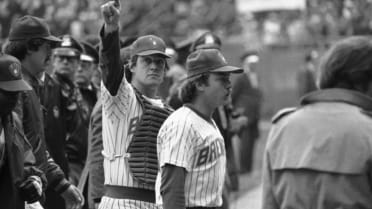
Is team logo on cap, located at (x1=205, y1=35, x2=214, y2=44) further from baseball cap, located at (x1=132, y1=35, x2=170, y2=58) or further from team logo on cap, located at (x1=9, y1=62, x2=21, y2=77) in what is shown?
team logo on cap, located at (x1=9, y1=62, x2=21, y2=77)

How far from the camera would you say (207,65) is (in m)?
5.45

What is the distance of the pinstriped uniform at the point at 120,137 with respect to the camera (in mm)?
5672

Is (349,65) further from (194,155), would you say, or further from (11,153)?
(11,153)

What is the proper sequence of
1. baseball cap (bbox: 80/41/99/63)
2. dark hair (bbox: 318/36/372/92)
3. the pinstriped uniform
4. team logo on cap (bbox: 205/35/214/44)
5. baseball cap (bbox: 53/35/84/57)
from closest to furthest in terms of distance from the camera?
dark hair (bbox: 318/36/372/92), the pinstriped uniform, baseball cap (bbox: 53/35/84/57), baseball cap (bbox: 80/41/99/63), team logo on cap (bbox: 205/35/214/44)

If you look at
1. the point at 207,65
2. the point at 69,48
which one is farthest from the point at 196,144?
the point at 69,48

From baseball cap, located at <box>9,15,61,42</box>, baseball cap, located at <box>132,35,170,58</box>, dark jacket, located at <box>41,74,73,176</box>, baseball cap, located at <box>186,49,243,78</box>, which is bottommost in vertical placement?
dark jacket, located at <box>41,74,73,176</box>

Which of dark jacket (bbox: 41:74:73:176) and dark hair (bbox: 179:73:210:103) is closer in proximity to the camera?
dark hair (bbox: 179:73:210:103)

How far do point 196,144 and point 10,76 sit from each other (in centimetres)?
114

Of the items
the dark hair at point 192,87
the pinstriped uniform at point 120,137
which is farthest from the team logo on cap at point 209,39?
the dark hair at point 192,87

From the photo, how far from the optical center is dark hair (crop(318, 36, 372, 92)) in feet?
13.0

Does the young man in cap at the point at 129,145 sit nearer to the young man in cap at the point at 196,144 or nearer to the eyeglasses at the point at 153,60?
the eyeglasses at the point at 153,60

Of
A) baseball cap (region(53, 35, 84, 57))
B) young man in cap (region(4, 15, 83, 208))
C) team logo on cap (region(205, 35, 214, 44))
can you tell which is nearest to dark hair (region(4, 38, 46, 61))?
young man in cap (region(4, 15, 83, 208))

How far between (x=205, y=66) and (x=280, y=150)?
1.48m

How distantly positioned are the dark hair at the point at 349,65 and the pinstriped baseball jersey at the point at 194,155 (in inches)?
51.8
